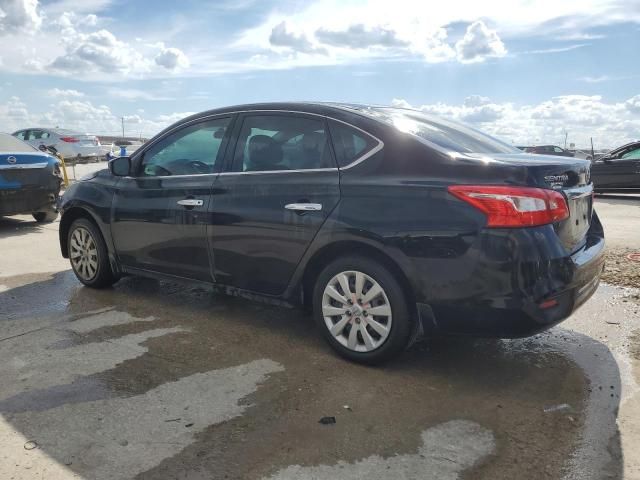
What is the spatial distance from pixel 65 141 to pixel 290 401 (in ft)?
79.3

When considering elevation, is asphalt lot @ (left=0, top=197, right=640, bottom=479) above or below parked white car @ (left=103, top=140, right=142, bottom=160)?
below

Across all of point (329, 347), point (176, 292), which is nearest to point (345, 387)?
point (329, 347)

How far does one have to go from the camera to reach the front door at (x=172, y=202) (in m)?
4.45

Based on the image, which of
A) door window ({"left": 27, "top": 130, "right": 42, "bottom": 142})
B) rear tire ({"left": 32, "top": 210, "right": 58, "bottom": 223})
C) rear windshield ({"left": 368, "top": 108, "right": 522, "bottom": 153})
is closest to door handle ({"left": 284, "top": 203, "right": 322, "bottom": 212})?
rear windshield ({"left": 368, "top": 108, "right": 522, "bottom": 153})

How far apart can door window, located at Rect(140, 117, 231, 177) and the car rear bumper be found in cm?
208

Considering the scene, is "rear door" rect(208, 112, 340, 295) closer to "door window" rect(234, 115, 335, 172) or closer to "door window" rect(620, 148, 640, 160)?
"door window" rect(234, 115, 335, 172)

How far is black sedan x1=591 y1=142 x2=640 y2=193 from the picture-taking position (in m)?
14.2

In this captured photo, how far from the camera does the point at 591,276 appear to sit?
3.57 meters

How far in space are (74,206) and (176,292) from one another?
128 centimetres

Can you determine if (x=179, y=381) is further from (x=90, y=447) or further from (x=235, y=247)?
(x=235, y=247)

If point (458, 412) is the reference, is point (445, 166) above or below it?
above

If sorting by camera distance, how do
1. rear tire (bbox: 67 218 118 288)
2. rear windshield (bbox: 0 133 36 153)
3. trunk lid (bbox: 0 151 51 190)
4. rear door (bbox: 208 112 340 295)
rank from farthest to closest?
rear windshield (bbox: 0 133 36 153)
trunk lid (bbox: 0 151 51 190)
rear tire (bbox: 67 218 118 288)
rear door (bbox: 208 112 340 295)

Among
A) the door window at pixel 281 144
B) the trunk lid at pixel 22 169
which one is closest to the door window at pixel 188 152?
the door window at pixel 281 144

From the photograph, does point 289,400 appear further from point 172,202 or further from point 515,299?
point 172,202
